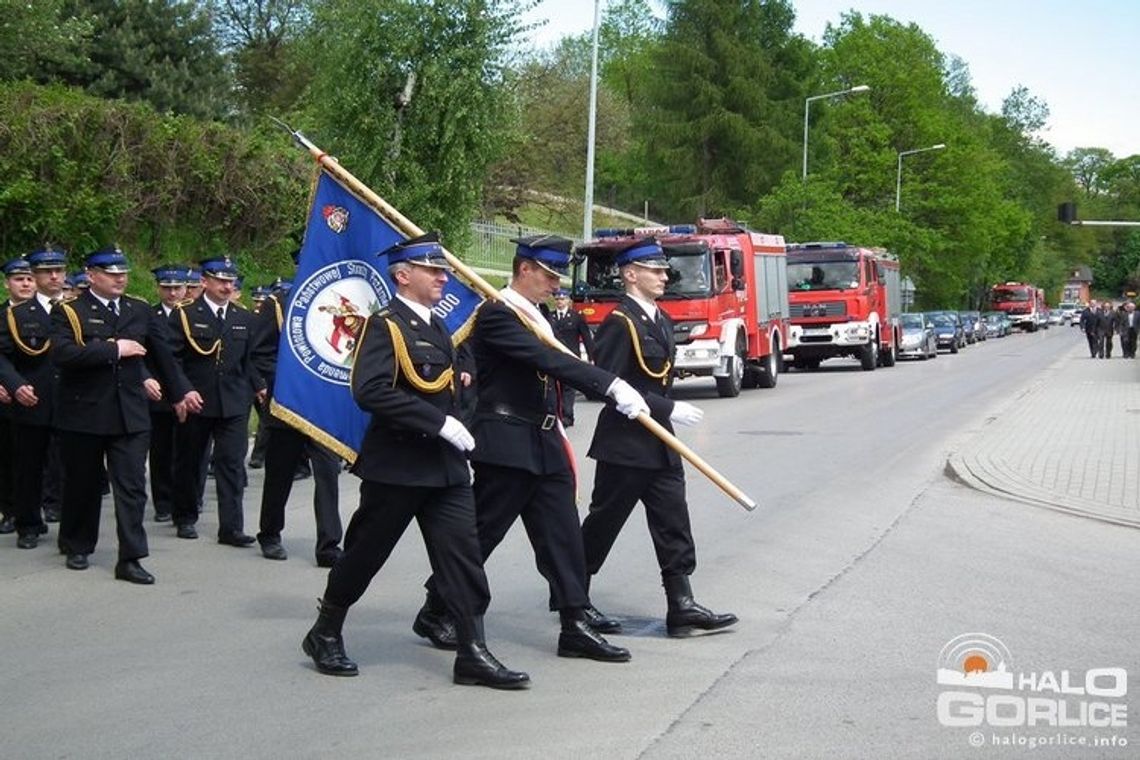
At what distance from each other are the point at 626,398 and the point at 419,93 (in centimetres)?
1852

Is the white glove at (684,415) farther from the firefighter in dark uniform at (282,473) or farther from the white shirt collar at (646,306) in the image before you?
the firefighter in dark uniform at (282,473)

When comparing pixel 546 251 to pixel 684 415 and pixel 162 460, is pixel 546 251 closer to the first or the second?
pixel 684 415

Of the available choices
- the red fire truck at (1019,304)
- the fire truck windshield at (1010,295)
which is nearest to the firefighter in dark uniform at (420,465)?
the red fire truck at (1019,304)

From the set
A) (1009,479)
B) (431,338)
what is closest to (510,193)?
(1009,479)

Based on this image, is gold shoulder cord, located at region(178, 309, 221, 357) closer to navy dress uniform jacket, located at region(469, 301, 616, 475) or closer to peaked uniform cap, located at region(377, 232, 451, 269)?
navy dress uniform jacket, located at region(469, 301, 616, 475)

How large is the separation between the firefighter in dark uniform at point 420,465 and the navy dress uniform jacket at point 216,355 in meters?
4.36

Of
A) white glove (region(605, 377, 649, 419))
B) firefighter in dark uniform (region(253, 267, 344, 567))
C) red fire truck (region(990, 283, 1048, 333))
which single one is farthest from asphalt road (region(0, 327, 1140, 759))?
red fire truck (region(990, 283, 1048, 333))

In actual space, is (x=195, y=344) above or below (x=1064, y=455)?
above

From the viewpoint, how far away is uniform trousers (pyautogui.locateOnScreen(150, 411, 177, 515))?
452 inches

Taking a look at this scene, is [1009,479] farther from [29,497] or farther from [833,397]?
[833,397]

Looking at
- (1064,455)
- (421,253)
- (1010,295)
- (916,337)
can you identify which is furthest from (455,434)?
(1010,295)

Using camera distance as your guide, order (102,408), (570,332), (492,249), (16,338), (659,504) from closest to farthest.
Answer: (659,504)
(102,408)
(16,338)
(570,332)
(492,249)

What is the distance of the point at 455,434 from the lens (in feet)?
21.2

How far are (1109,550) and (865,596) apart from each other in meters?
2.66
